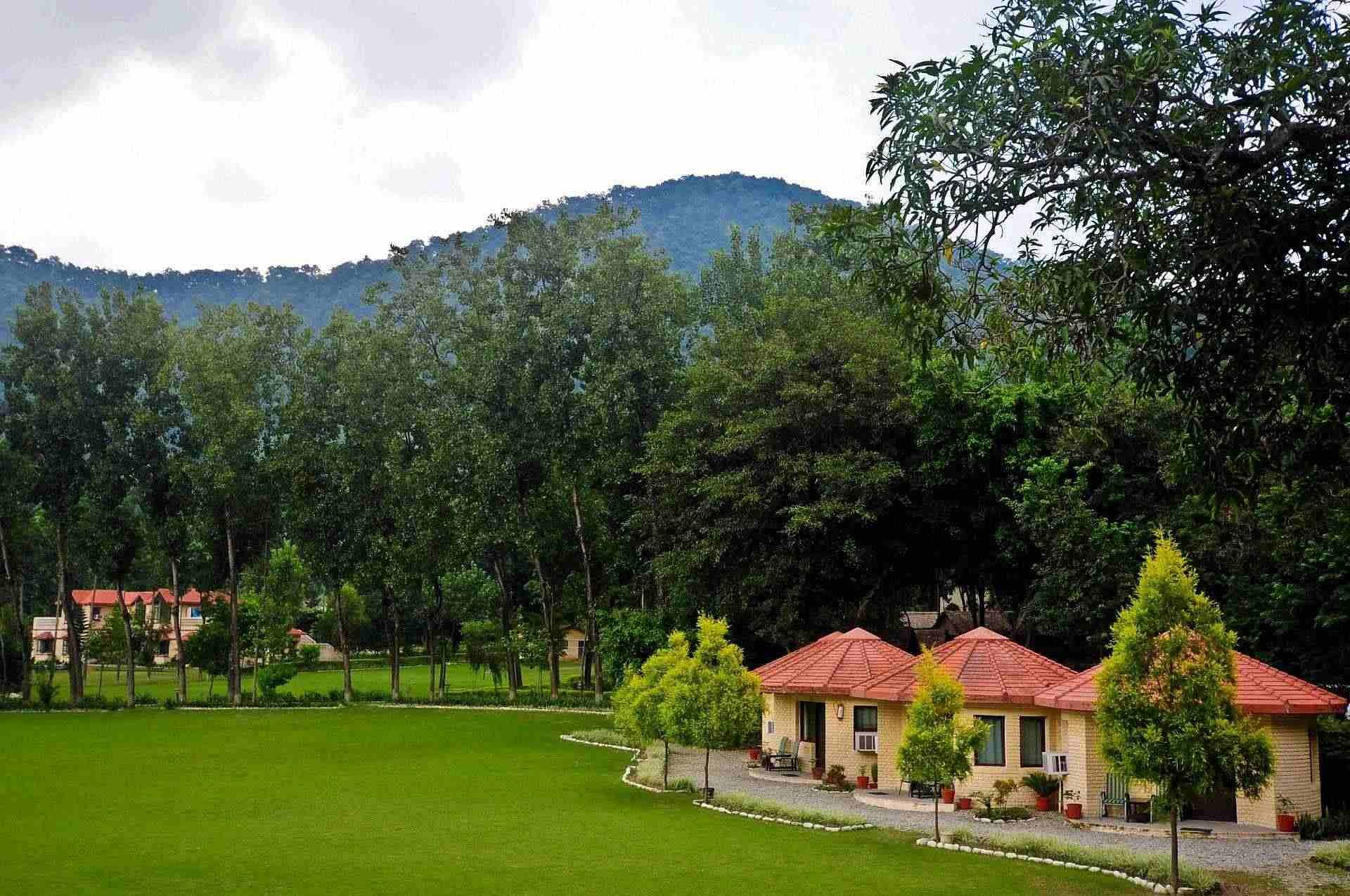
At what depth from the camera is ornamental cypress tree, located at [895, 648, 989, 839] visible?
23156 millimetres

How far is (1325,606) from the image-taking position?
30.3 meters

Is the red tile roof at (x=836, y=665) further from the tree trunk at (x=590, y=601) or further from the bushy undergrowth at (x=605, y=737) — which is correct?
A: the tree trunk at (x=590, y=601)

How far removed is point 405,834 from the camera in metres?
23.3

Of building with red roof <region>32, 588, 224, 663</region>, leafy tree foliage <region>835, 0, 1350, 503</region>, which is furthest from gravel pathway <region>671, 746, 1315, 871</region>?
building with red roof <region>32, 588, 224, 663</region>

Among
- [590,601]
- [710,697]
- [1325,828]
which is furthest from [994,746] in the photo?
[590,601]

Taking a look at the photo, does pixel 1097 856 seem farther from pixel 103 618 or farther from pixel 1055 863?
pixel 103 618

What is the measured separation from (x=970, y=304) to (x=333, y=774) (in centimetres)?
2525

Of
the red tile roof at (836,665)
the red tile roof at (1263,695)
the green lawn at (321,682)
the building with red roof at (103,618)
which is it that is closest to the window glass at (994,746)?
the red tile roof at (1263,695)

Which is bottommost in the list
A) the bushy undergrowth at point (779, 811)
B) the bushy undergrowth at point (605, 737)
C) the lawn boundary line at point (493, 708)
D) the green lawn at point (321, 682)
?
the green lawn at point (321, 682)

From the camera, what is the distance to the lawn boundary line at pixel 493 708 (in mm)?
54072

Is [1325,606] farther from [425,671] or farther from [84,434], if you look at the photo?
[425,671]

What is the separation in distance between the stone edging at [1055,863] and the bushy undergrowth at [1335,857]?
3.78 m

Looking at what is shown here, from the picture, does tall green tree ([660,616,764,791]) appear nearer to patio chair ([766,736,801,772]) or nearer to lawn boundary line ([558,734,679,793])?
lawn boundary line ([558,734,679,793])

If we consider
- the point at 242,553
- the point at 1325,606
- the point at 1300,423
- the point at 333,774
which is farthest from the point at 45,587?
the point at 1300,423
